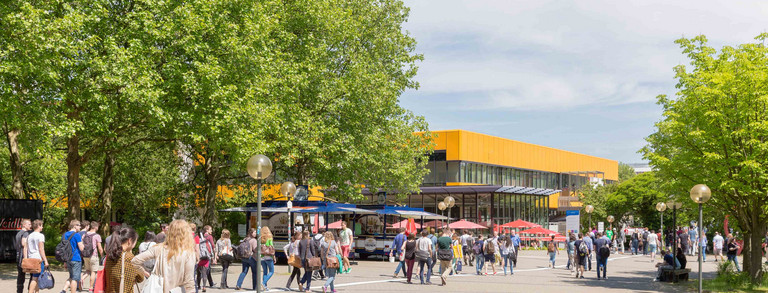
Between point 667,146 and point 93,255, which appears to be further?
point 667,146

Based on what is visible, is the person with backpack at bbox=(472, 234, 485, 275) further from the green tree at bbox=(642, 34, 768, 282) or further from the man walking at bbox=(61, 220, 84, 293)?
the man walking at bbox=(61, 220, 84, 293)

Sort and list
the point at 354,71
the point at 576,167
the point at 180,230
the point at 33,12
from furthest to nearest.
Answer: the point at 576,167 → the point at 354,71 → the point at 33,12 → the point at 180,230

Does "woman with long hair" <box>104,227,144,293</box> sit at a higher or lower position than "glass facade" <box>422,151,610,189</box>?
lower

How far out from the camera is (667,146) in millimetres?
24500

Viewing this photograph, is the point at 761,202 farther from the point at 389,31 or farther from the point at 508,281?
the point at 389,31

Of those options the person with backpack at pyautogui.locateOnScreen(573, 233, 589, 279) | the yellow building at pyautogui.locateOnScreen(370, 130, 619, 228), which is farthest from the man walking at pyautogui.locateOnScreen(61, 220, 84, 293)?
the yellow building at pyautogui.locateOnScreen(370, 130, 619, 228)

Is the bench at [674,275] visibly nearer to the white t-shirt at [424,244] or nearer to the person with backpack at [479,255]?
the person with backpack at [479,255]

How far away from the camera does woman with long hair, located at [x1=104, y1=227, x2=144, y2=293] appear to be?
9.88 metres

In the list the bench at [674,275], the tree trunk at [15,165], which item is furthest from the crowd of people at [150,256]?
the bench at [674,275]

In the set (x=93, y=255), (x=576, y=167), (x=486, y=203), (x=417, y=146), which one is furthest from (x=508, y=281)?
(x=576, y=167)

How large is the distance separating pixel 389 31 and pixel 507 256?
17.0 meters

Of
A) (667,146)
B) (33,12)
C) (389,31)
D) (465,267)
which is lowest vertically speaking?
(465,267)

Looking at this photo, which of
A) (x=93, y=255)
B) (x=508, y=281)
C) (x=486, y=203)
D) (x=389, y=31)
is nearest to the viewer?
(x=93, y=255)

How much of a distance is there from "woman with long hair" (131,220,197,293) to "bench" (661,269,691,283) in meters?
19.2
